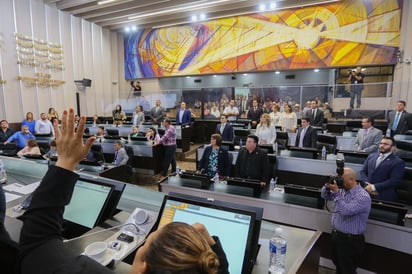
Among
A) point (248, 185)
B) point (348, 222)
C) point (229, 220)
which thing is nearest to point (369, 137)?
point (348, 222)

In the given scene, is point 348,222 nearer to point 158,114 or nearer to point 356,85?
point 356,85

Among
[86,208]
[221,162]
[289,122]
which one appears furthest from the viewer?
[289,122]

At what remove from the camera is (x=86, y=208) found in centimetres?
157

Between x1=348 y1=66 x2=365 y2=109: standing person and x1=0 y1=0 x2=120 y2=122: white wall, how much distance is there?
11157mm

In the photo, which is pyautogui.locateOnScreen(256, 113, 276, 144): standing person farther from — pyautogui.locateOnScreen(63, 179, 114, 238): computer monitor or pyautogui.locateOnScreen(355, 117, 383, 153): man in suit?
pyautogui.locateOnScreen(63, 179, 114, 238): computer monitor

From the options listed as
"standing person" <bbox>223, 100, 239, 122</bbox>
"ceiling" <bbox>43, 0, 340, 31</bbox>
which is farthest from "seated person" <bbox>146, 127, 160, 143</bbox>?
"ceiling" <bbox>43, 0, 340, 31</bbox>

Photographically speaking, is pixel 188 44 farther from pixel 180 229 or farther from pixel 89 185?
pixel 180 229

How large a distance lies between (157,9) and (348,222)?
35.0 feet

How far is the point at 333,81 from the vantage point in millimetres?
10148

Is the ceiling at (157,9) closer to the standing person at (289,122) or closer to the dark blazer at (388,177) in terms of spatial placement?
the standing person at (289,122)

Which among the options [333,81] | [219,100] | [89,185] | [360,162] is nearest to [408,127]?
[360,162]

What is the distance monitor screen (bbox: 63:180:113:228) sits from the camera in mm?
1529

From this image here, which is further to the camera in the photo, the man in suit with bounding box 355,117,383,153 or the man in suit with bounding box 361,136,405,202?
the man in suit with bounding box 355,117,383,153

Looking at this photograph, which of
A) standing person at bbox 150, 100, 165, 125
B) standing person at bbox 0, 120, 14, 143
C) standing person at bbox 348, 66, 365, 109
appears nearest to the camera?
standing person at bbox 0, 120, 14, 143
